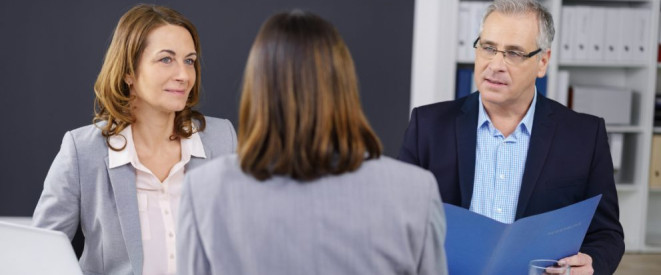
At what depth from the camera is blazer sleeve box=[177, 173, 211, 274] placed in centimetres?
133

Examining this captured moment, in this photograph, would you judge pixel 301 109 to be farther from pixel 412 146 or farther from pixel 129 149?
pixel 412 146

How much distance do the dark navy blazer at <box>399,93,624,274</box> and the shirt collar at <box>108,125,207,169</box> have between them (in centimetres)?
57

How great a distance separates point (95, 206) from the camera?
82.4 inches

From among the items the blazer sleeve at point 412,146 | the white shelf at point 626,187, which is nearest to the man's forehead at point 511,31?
the blazer sleeve at point 412,146

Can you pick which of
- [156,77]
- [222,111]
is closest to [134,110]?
[156,77]

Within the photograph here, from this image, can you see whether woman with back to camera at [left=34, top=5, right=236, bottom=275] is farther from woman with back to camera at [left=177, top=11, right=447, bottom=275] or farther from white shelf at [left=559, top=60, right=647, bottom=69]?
white shelf at [left=559, top=60, right=647, bottom=69]

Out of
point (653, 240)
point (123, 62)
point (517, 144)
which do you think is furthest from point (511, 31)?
point (653, 240)

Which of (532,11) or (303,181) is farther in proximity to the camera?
(532,11)

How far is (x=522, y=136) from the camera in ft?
7.42

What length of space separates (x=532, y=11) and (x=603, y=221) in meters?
0.59

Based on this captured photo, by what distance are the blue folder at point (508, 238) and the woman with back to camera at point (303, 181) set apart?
455 mm

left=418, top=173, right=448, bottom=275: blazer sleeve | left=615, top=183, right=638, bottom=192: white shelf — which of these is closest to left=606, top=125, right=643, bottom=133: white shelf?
left=615, top=183, right=638, bottom=192: white shelf

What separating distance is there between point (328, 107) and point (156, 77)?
100 cm

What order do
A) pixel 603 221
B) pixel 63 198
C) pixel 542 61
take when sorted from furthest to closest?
pixel 542 61
pixel 603 221
pixel 63 198
